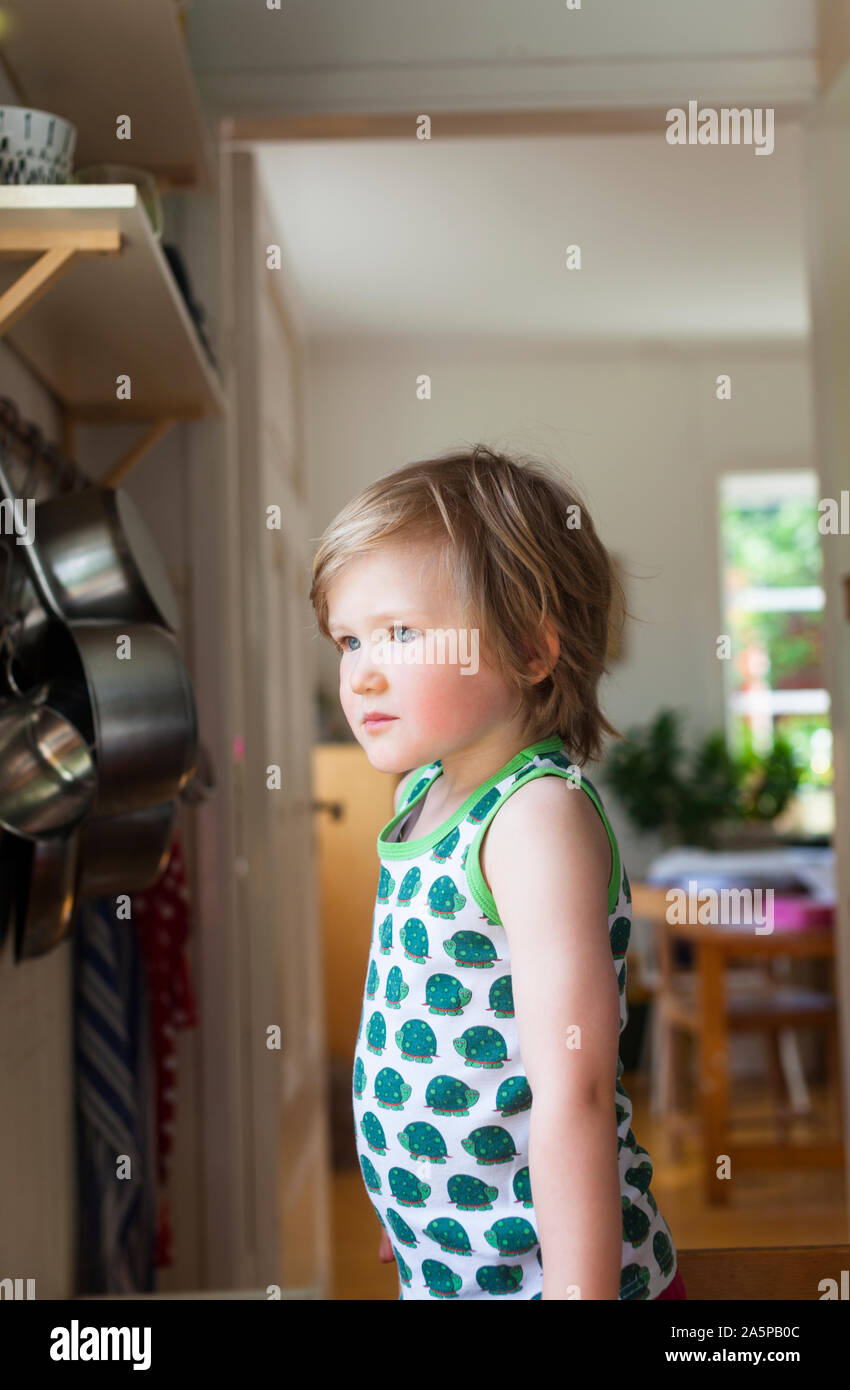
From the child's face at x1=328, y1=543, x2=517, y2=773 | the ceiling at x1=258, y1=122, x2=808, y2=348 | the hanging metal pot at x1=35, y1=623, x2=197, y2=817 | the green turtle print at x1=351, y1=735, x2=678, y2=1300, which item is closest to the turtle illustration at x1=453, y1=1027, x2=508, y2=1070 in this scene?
the green turtle print at x1=351, y1=735, x2=678, y2=1300

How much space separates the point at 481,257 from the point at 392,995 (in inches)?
95.4

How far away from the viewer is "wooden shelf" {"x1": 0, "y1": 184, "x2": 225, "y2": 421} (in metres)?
0.74

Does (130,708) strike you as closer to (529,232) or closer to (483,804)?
(483,804)

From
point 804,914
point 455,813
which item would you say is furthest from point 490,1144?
point 804,914

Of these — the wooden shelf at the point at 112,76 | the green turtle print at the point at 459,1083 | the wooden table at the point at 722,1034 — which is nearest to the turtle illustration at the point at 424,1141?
the green turtle print at the point at 459,1083

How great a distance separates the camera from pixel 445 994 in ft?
1.49

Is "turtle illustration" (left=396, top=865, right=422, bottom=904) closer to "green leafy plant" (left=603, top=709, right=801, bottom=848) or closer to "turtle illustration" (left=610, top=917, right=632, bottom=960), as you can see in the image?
"turtle illustration" (left=610, top=917, right=632, bottom=960)

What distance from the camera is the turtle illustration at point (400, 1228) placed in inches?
18.8

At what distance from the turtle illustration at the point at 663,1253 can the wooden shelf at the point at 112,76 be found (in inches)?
35.4

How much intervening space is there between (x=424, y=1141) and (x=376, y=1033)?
0.04 meters

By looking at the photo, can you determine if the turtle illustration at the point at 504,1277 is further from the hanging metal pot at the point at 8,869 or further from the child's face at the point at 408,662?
the hanging metal pot at the point at 8,869

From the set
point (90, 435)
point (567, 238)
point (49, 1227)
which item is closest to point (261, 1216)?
point (49, 1227)

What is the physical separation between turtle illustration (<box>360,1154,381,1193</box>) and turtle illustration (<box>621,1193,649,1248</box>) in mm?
97
